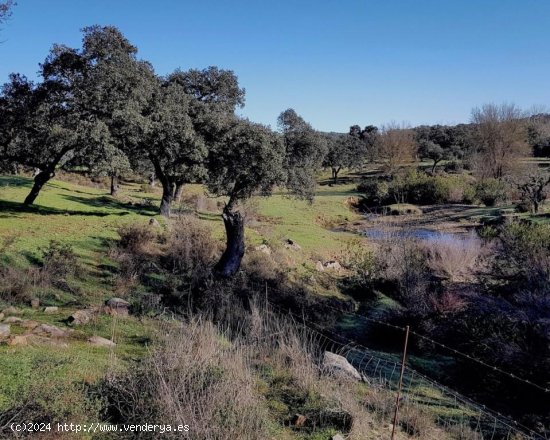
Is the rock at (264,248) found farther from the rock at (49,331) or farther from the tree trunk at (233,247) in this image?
the rock at (49,331)

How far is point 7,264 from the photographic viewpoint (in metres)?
11.1

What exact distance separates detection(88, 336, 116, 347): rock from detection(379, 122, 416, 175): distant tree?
167 feet

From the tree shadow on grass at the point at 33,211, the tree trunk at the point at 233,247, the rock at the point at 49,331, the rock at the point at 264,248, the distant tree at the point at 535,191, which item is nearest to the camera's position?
the rock at the point at 49,331

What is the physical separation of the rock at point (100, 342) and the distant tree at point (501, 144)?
46599 mm

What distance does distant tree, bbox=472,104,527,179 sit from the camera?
46719mm

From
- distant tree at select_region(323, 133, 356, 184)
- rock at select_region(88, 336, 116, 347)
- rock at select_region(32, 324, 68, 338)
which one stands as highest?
distant tree at select_region(323, 133, 356, 184)

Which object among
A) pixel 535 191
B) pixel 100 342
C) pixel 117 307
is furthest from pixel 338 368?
pixel 535 191

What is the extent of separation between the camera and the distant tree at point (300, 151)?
2453 centimetres

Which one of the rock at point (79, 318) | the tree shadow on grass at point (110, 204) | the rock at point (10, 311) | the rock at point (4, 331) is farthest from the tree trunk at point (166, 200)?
the rock at point (4, 331)

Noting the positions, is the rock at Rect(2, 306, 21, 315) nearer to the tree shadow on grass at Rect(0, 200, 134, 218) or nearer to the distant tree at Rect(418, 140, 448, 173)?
the tree shadow on grass at Rect(0, 200, 134, 218)

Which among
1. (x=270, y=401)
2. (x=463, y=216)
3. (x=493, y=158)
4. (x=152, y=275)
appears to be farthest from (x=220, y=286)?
(x=493, y=158)

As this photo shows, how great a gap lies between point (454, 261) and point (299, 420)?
11174 mm

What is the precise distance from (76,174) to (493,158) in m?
41.3

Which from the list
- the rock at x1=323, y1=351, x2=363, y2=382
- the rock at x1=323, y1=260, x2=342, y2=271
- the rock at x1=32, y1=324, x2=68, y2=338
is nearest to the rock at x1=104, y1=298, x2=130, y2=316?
the rock at x1=32, y1=324, x2=68, y2=338
